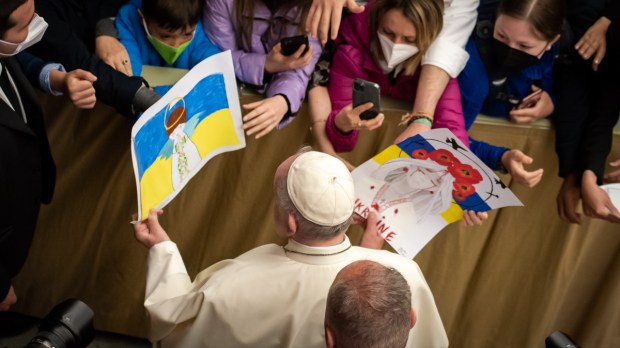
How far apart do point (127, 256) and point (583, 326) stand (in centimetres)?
180

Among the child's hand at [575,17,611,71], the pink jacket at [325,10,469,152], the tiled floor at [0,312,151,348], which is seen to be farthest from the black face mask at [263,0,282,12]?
the tiled floor at [0,312,151,348]

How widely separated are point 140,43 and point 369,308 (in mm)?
1294

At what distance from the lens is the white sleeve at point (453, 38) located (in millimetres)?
2051

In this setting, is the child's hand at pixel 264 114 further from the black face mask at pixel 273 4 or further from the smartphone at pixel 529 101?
the smartphone at pixel 529 101

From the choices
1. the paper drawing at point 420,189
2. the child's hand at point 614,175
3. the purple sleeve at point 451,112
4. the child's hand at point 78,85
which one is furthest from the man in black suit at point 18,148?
the child's hand at point 614,175

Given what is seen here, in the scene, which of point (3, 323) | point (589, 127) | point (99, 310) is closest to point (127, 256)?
point (99, 310)

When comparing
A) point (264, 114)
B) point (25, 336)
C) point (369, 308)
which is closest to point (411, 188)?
point (264, 114)

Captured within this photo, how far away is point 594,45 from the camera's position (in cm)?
211

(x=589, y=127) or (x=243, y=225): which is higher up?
(x=589, y=127)

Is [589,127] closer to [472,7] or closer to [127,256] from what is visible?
[472,7]

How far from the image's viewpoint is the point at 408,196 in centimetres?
202

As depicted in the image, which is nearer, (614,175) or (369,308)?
(369,308)

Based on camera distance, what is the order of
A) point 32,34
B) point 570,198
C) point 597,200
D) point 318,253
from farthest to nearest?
point 570,198
point 597,200
point 32,34
point 318,253

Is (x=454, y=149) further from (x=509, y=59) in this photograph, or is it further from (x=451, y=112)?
(x=509, y=59)
